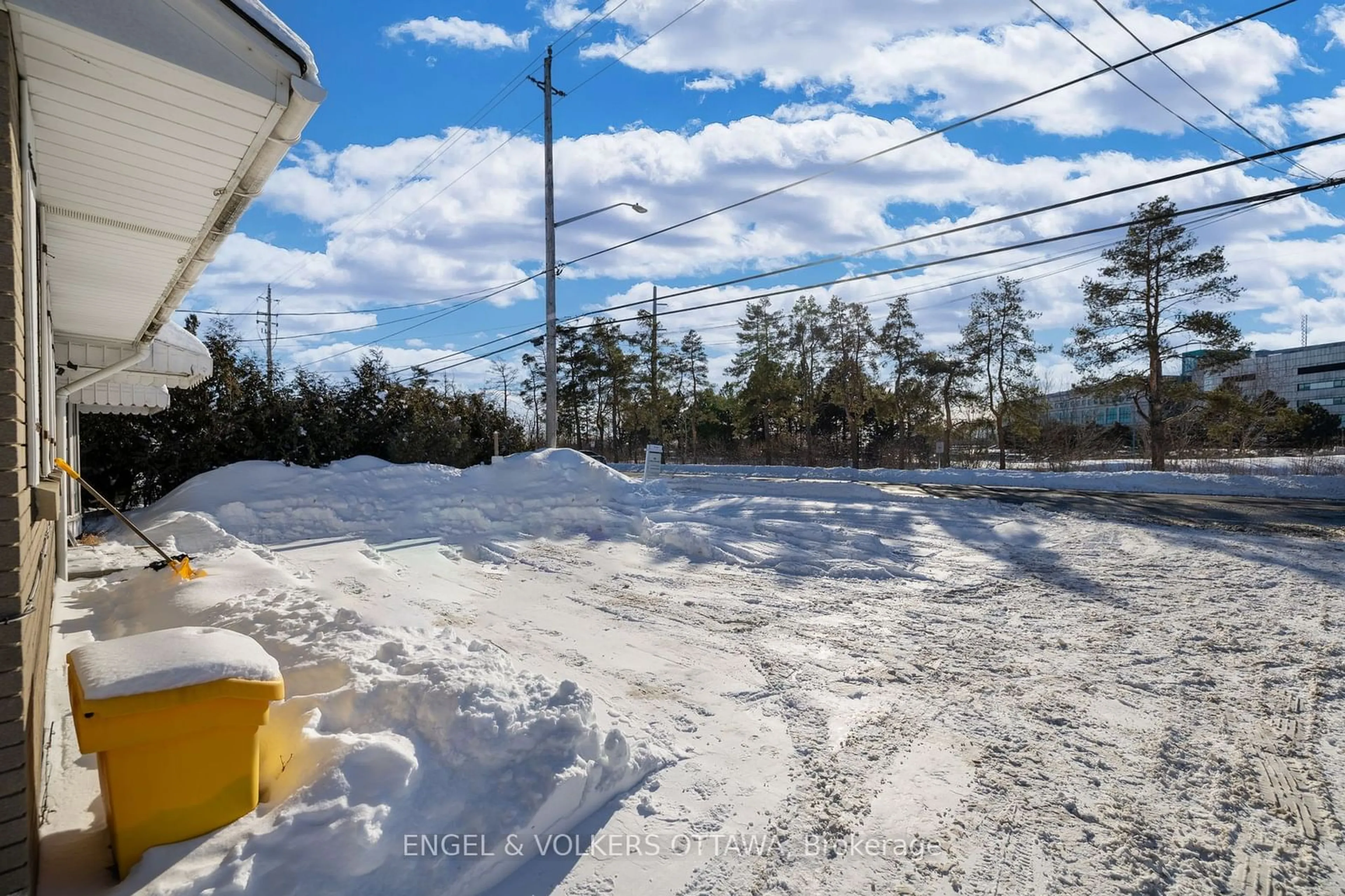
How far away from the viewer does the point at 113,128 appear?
11.3 feet

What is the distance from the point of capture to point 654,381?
140ft

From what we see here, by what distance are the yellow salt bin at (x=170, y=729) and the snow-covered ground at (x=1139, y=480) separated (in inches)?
749

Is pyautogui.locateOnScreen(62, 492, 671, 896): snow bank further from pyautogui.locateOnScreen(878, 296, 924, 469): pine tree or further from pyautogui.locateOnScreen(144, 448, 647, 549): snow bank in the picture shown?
pyautogui.locateOnScreen(878, 296, 924, 469): pine tree

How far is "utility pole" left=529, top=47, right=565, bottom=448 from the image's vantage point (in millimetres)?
19750

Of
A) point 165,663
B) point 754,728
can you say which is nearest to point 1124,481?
point 754,728

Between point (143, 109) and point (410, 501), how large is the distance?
9883 mm

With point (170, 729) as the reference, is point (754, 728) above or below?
below

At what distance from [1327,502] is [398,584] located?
18.1 metres

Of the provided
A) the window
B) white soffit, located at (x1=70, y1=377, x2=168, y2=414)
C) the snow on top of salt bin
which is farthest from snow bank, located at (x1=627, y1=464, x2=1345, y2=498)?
the window

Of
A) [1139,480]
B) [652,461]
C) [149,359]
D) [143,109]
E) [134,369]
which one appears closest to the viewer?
[143,109]

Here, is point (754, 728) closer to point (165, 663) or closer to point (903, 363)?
point (165, 663)

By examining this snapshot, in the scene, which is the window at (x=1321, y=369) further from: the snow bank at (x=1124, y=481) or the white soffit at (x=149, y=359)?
the white soffit at (x=149, y=359)

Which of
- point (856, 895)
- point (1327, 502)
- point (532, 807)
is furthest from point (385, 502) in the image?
point (1327, 502)

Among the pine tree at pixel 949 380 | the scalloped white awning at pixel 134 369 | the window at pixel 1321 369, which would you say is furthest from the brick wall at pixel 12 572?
the window at pixel 1321 369
